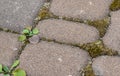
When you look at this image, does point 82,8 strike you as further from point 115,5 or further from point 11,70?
point 11,70

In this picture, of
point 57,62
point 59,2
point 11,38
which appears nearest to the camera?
point 57,62

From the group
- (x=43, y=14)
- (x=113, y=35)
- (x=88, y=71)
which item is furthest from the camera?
(x=43, y=14)

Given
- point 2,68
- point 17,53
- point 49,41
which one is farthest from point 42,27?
point 2,68

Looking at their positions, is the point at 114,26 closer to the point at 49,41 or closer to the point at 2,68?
the point at 49,41

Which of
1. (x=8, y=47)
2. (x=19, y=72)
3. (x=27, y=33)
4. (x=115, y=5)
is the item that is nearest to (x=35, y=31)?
(x=27, y=33)

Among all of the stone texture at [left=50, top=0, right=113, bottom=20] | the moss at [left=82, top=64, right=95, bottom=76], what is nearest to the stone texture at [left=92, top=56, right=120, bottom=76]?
the moss at [left=82, top=64, right=95, bottom=76]

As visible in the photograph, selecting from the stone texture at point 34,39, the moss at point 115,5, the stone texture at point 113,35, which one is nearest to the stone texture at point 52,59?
the stone texture at point 34,39

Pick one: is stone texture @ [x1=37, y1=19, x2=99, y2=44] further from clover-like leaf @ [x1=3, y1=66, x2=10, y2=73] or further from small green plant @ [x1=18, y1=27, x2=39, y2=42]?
clover-like leaf @ [x1=3, y1=66, x2=10, y2=73]
